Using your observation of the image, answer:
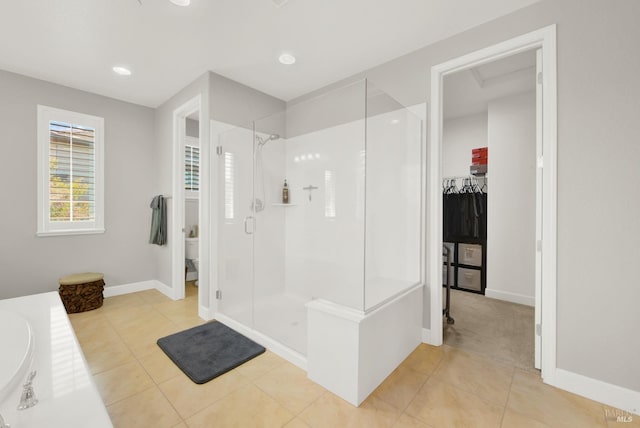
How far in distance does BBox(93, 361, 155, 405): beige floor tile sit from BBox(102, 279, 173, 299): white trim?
1710mm

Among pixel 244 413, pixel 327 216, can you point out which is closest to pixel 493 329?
pixel 327 216

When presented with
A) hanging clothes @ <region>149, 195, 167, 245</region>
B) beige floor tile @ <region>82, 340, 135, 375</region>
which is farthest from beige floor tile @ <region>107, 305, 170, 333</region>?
hanging clothes @ <region>149, 195, 167, 245</region>

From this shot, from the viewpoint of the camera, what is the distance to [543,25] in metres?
1.90

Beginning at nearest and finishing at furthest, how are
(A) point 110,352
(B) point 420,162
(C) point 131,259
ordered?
(A) point 110,352 → (B) point 420,162 → (C) point 131,259

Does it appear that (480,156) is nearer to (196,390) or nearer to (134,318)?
(196,390)

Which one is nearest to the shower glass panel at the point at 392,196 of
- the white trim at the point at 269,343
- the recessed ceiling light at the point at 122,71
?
the white trim at the point at 269,343

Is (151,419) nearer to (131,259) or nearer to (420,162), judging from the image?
(420,162)

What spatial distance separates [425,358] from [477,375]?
1.20 feet

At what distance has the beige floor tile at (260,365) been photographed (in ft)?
6.49

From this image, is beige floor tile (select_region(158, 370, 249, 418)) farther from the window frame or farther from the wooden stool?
the window frame

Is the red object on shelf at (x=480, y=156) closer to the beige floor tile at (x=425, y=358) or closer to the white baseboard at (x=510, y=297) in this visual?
the white baseboard at (x=510, y=297)

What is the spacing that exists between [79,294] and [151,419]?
7.83ft

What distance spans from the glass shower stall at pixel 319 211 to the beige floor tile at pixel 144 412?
2.86 feet

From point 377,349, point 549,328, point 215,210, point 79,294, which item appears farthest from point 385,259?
point 79,294
